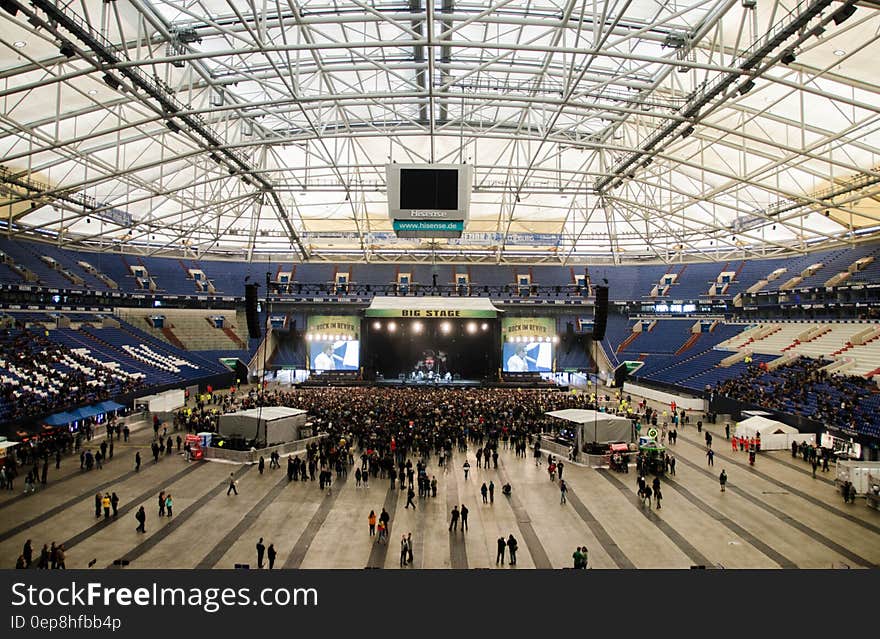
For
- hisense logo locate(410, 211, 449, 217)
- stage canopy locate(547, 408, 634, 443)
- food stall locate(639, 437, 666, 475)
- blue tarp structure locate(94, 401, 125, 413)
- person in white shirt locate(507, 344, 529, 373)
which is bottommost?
food stall locate(639, 437, 666, 475)

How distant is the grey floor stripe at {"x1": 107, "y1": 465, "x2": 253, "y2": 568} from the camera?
12064 millimetres

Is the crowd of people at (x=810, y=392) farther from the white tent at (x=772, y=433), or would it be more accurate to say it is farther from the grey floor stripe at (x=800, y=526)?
the grey floor stripe at (x=800, y=526)

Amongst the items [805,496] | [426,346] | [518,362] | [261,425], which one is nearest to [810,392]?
[805,496]

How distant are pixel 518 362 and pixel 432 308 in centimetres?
1177

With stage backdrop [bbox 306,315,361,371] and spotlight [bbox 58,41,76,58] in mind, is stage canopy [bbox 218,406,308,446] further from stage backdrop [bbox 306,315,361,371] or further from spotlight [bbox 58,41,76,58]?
stage backdrop [bbox 306,315,361,371]

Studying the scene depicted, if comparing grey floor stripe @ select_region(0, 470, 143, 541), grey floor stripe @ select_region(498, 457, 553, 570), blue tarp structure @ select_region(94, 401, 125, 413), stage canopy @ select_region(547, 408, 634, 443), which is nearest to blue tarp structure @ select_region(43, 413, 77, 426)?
blue tarp structure @ select_region(94, 401, 125, 413)

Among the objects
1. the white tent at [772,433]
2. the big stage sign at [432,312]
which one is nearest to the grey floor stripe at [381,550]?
the white tent at [772,433]

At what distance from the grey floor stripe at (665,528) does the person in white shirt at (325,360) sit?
98.3 ft

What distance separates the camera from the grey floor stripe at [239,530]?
11.7 meters

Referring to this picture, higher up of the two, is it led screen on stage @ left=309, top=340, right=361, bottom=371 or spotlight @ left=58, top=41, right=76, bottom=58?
spotlight @ left=58, top=41, right=76, bottom=58

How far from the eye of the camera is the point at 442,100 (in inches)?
1093

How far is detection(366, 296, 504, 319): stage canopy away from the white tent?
18839mm

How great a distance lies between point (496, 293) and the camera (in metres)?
48.1
